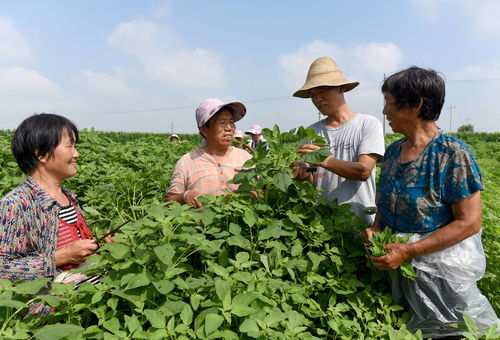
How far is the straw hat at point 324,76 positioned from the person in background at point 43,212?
4.84 feet

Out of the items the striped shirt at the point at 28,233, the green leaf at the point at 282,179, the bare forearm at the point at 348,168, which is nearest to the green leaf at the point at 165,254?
the green leaf at the point at 282,179

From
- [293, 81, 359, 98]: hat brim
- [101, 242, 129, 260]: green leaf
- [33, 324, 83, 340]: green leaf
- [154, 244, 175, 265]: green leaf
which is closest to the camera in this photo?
[33, 324, 83, 340]: green leaf

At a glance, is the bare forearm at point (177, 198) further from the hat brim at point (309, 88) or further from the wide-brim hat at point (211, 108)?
the hat brim at point (309, 88)

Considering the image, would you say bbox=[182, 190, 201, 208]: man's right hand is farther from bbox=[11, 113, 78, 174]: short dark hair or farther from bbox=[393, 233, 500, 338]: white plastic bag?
bbox=[393, 233, 500, 338]: white plastic bag

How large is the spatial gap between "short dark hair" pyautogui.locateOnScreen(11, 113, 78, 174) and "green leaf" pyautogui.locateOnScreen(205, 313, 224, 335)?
1.32m

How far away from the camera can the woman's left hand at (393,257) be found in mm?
1699

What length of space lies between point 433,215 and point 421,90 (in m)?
0.59

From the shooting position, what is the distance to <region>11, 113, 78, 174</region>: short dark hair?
193cm

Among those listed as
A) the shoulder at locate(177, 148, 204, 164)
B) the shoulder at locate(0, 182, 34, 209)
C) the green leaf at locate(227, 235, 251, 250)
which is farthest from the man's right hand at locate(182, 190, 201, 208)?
the shoulder at locate(0, 182, 34, 209)

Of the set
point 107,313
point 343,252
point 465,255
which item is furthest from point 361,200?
point 107,313

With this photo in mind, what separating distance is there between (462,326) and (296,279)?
78 cm

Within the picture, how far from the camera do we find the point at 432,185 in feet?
5.67

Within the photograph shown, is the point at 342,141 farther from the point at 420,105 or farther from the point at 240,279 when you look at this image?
the point at 240,279

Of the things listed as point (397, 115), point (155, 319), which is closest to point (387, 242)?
point (397, 115)
